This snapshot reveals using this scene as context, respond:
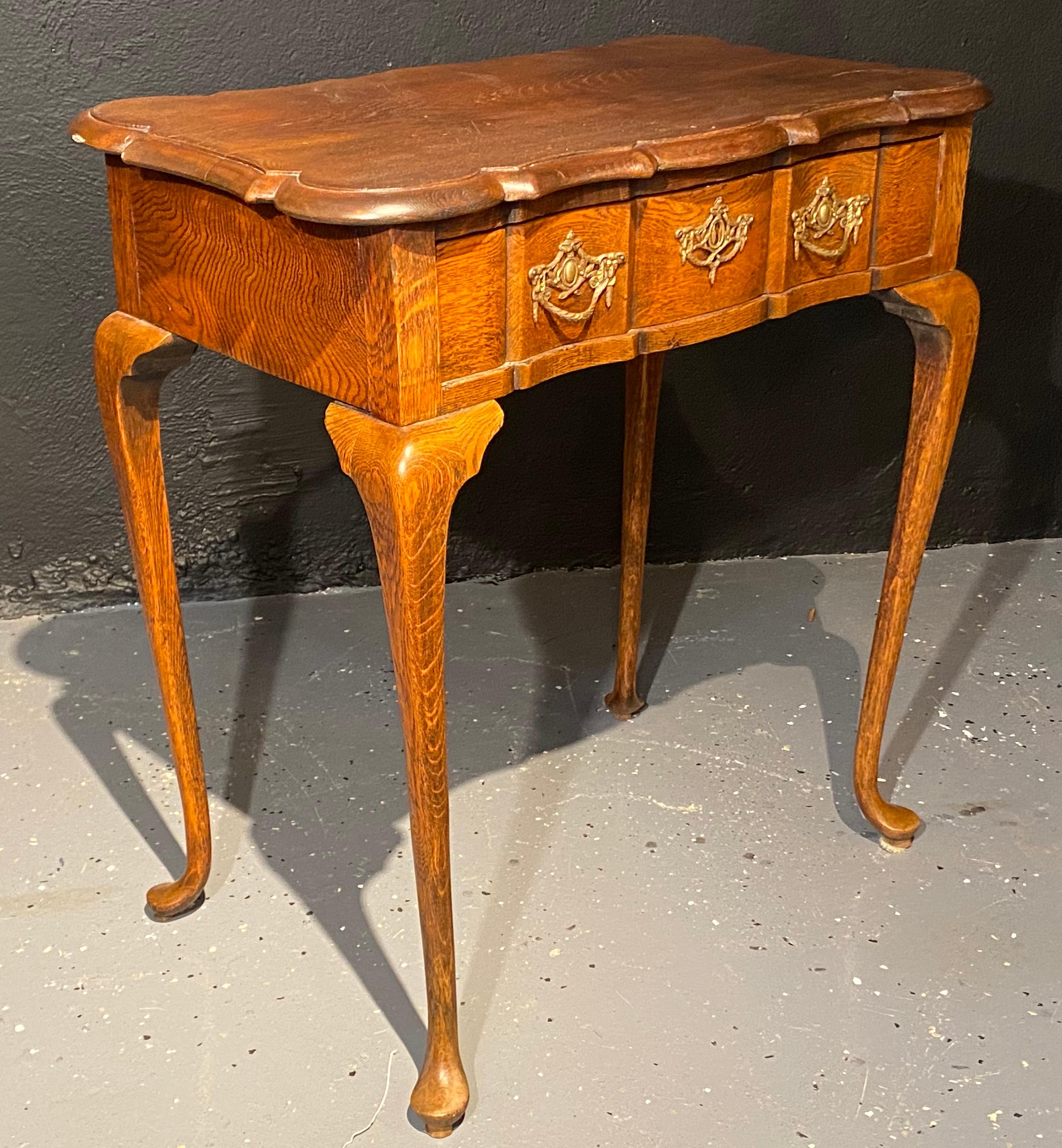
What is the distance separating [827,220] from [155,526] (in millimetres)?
787

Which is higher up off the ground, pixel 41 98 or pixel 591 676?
pixel 41 98

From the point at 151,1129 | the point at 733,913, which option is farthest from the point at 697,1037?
the point at 151,1129

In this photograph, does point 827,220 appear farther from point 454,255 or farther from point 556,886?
point 556,886

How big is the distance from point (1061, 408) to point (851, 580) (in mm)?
543

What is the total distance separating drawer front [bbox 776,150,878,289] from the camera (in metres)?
1.50

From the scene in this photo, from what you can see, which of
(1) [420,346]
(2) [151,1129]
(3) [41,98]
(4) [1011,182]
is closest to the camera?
(1) [420,346]

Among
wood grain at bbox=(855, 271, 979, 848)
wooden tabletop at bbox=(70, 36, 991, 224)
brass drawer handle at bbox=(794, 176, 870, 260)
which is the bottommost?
wood grain at bbox=(855, 271, 979, 848)

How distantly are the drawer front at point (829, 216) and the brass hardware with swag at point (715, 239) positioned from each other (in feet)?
0.21

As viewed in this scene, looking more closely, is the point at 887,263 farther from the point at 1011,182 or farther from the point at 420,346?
the point at 1011,182

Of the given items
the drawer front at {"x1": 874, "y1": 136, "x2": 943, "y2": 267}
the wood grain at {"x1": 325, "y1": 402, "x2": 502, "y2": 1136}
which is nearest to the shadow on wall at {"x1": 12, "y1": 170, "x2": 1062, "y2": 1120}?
the wood grain at {"x1": 325, "y1": 402, "x2": 502, "y2": 1136}

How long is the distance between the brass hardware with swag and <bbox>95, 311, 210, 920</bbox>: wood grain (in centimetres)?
51

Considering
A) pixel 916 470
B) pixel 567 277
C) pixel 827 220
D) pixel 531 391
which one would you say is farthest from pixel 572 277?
pixel 531 391

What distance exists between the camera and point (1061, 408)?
111 inches

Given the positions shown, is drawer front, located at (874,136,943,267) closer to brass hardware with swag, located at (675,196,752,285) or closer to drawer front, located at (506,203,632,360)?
brass hardware with swag, located at (675,196,752,285)
